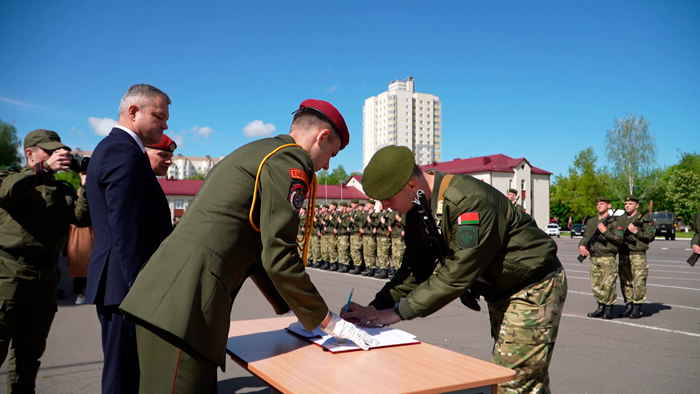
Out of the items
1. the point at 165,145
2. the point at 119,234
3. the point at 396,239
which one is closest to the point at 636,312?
the point at 396,239

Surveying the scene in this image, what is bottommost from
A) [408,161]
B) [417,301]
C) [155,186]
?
[417,301]

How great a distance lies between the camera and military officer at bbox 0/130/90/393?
329cm

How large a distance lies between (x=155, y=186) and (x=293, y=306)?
113cm

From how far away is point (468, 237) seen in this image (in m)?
2.27

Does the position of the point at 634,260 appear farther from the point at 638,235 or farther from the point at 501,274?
the point at 501,274

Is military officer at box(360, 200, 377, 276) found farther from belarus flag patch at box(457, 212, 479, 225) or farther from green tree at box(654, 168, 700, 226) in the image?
green tree at box(654, 168, 700, 226)

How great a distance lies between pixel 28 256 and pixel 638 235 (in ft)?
28.8

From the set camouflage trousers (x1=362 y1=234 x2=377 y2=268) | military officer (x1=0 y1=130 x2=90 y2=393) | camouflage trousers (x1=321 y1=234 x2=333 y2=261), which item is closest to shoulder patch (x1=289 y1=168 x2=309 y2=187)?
military officer (x1=0 y1=130 x2=90 y2=393)

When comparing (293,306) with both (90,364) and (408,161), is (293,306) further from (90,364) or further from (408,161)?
(90,364)

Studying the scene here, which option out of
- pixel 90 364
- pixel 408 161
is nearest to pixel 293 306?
pixel 408 161

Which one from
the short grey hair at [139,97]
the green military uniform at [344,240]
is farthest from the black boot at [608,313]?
the green military uniform at [344,240]

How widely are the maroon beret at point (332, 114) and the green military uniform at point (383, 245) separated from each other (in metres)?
11.5

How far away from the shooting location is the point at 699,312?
788cm

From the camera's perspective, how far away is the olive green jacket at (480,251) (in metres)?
2.29
